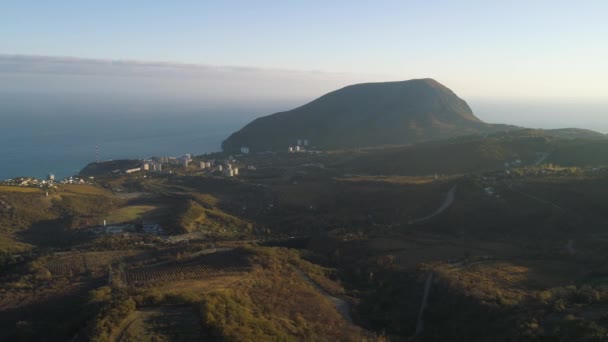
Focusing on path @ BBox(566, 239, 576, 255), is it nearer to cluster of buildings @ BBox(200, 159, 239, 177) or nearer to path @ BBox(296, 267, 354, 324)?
path @ BBox(296, 267, 354, 324)

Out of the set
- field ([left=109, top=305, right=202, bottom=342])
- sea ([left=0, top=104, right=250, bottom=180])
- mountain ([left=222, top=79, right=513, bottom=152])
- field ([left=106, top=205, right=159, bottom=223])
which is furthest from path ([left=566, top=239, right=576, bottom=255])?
sea ([left=0, top=104, right=250, bottom=180])

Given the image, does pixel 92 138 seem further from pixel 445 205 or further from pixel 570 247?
pixel 570 247

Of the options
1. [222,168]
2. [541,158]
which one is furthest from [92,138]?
[541,158]

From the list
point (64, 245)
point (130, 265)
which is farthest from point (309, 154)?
point (130, 265)

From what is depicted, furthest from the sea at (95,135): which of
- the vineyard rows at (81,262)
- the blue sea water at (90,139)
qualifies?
the vineyard rows at (81,262)

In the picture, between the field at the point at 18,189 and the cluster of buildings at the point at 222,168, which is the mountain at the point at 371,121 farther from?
the field at the point at 18,189

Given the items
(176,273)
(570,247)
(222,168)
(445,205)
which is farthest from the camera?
(222,168)
